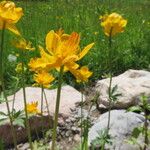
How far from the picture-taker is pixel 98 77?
5.93 meters

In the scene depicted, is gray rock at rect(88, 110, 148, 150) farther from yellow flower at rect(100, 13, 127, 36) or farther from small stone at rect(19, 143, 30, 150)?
yellow flower at rect(100, 13, 127, 36)

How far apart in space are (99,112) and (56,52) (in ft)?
11.4

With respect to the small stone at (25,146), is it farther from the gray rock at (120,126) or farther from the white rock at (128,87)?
the white rock at (128,87)

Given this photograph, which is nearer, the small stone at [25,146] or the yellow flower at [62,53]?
the yellow flower at [62,53]

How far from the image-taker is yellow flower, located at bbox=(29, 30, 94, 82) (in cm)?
151

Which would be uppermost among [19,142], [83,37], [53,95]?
[83,37]

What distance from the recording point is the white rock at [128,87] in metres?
4.98

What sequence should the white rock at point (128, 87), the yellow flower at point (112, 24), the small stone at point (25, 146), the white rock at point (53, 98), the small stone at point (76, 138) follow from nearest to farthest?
the yellow flower at point (112, 24) → the small stone at point (25, 146) → the small stone at point (76, 138) → the white rock at point (53, 98) → the white rock at point (128, 87)

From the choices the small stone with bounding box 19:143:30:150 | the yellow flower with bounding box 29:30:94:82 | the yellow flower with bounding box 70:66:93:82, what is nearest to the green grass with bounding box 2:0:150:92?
the small stone with bounding box 19:143:30:150

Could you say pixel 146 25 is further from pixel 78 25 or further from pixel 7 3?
pixel 7 3

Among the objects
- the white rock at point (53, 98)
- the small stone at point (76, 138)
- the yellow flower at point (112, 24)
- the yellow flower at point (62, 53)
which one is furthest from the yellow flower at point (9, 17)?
the white rock at point (53, 98)

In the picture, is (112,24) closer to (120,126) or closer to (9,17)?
(9,17)

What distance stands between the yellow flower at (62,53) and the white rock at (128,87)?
10.6 feet

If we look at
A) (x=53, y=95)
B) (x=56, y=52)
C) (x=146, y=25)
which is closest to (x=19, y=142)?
(x=53, y=95)
